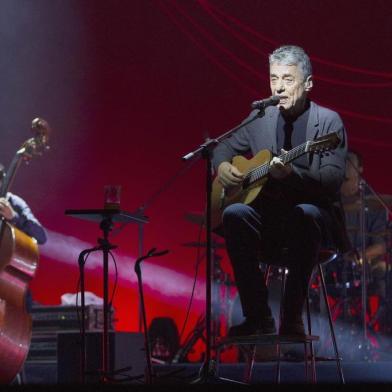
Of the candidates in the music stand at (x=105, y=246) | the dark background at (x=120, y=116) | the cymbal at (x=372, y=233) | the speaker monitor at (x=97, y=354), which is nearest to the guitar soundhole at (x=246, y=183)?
the music stand at (x=105, y=246)

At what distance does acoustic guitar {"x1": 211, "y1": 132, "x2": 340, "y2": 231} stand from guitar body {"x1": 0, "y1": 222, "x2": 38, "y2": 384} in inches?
55.0

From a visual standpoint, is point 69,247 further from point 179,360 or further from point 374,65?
point 374,65

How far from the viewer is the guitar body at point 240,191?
11.3 feet

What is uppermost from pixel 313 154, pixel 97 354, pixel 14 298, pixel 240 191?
pixel 313 154

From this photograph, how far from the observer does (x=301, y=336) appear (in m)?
3.17

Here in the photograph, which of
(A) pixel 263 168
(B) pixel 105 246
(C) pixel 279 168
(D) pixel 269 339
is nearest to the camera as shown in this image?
(D) pixel 269 339

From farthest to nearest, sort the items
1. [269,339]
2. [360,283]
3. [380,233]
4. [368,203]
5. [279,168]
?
1. [360,283]
2. [380,233]
3. [368,203]
4. [279,168]
5. [269,339]

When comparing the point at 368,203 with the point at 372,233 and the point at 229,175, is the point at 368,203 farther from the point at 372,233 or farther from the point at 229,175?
the point at 229,175

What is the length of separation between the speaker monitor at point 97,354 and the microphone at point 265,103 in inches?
65.2

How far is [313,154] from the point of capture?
3.42 meters

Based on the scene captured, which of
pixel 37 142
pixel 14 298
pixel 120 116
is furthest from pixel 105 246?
pixel 120 116

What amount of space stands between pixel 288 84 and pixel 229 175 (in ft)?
1.49

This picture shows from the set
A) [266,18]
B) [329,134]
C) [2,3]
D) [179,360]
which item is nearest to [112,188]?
[329,134]

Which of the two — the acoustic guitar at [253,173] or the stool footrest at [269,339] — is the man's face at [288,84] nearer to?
the acoustic guitar at [253,173]
